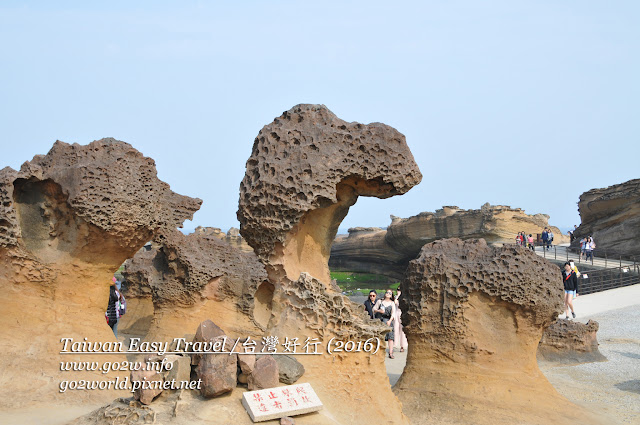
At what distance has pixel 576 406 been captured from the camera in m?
6.05

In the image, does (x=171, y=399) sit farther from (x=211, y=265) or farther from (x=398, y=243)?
(x=398, y=243)

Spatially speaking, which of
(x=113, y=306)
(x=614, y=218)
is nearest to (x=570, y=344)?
(x=113, y=306)

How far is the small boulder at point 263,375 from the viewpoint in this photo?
392cm

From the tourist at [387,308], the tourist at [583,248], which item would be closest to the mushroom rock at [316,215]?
the tourist at [387,308]

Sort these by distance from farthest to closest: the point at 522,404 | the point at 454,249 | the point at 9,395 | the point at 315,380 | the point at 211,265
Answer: the point at 211,265, the point at 454,249, the point at 522,404, the point at 9,395, the point at 315,380

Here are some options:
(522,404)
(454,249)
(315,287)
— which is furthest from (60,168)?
(522,404)

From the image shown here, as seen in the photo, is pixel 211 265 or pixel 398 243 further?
pixel 398 243

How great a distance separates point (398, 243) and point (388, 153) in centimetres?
2013

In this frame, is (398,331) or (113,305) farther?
(398,331)

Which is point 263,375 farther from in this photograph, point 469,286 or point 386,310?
point 386,310

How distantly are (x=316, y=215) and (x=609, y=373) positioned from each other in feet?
15.9

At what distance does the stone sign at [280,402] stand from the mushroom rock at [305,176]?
1161 mm

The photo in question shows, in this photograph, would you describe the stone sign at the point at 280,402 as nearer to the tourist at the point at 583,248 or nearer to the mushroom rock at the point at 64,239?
the mushroom rock at the point at 64,239

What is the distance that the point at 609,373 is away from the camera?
791cm
